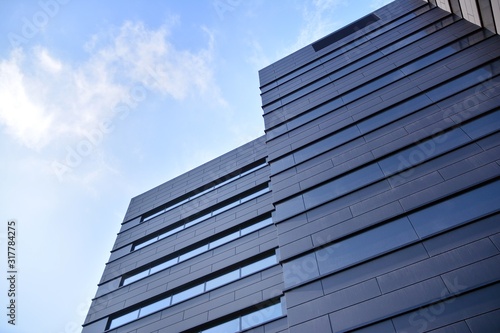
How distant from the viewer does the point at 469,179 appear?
331 inches

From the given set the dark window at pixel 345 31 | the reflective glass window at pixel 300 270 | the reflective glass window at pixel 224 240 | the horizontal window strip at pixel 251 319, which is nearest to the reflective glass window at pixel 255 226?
the reflective glass window at pixel 224 240

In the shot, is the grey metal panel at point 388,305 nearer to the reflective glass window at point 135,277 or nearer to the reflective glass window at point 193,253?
the reflective glass window at point 193,253

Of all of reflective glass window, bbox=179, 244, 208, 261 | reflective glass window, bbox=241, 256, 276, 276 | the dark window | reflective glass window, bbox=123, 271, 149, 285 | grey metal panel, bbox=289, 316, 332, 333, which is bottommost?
grey metal panel, bbox=289, 316, 332, 333

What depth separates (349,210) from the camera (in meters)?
9.68

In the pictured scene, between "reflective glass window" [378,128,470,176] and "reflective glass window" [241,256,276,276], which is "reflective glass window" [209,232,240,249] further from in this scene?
"reflective glass window" [378,128,470,176]

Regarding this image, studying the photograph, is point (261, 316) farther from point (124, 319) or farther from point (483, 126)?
point (483, 126)

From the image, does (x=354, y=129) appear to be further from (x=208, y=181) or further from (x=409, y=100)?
(x=208, y=181)

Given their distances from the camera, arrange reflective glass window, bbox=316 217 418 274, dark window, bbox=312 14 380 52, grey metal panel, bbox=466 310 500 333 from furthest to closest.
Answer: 1. dark window, bbox=312 14 380 52
2. reflective glass window, bbox=316 217 418 274
3. grey metal panel, bbox=466 310 500 333

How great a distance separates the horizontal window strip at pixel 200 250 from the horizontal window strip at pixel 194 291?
5.89 ft

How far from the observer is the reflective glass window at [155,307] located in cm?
1403

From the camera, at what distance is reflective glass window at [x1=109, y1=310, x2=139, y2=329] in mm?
14242

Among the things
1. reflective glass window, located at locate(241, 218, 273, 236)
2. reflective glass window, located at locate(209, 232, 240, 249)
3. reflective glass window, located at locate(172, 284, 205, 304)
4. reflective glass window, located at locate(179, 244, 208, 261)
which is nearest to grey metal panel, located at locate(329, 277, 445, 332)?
reflective glass window, located at locate(241, 218, 273, 236)

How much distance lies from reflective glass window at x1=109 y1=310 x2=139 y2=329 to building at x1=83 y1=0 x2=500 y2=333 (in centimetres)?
7

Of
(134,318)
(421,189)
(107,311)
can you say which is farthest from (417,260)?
(107,311)
